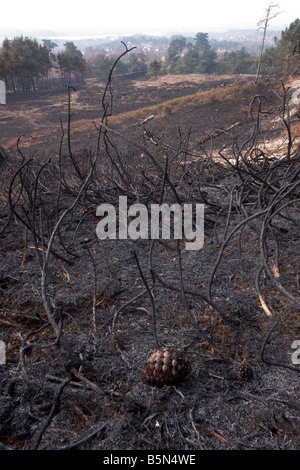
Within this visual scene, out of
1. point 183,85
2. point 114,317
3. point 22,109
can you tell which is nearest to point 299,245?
point 114,317

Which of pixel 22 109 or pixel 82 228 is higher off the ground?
pixel 82 228

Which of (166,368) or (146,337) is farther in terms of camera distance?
(146,337)

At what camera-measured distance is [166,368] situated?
1377 millimetres

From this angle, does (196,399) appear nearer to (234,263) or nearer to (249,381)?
(249,381)

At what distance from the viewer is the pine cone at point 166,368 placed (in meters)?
1.37

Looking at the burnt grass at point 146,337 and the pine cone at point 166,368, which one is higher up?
the pine cone at point 166,368

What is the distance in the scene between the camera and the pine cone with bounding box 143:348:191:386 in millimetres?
1374

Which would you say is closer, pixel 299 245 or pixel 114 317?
pixel 114 317

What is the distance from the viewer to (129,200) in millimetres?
3217

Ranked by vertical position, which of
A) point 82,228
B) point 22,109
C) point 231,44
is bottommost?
point 22,109

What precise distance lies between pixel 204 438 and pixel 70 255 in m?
1.67

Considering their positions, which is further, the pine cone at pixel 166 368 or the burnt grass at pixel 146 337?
the pine cone at pixel 166 368

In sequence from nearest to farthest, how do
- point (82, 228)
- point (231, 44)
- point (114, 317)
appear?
point (114, 317) → point (82, 228) → point (231, 44)
